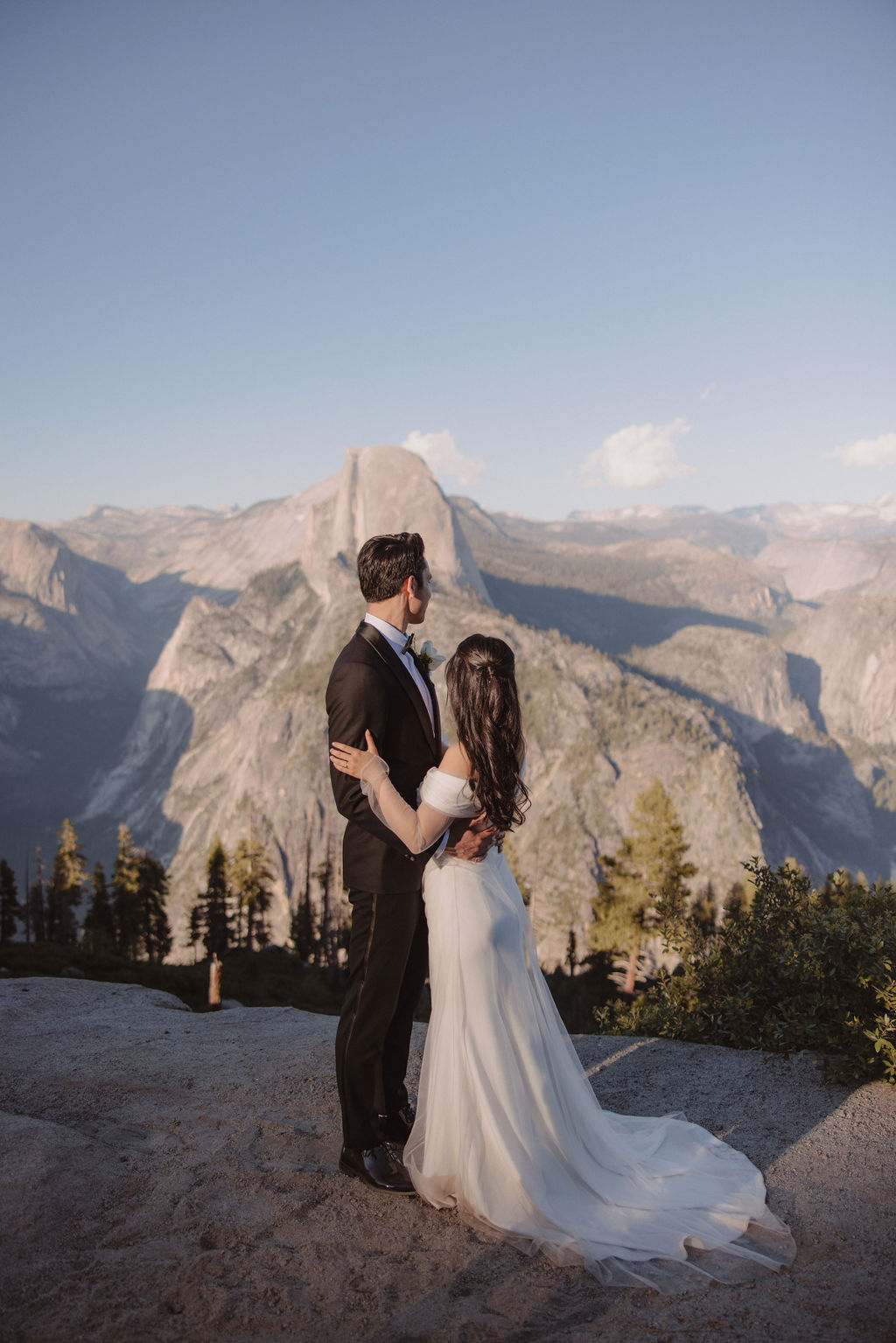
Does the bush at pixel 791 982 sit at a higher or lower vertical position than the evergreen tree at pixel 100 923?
higher

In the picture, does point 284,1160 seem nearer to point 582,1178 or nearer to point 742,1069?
point 582,1178

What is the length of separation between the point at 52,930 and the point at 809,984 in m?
61.5

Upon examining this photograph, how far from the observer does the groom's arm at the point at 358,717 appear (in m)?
4.93

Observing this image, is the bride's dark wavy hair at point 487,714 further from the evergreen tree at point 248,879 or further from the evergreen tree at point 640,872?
the evergreen tree at point 248,879

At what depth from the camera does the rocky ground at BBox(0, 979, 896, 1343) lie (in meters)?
4.05

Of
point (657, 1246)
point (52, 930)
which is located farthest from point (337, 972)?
point (657, 1246)

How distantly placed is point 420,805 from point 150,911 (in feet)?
174

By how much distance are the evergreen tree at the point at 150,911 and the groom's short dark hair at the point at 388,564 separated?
170 ft

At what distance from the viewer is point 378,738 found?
500 cm

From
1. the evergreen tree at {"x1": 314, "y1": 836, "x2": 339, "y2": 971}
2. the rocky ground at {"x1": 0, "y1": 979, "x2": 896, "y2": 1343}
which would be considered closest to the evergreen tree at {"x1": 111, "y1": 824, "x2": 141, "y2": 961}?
the evergreen tree at {"x1": 314, "y1": 836, "x2": 339, "y2": 971}

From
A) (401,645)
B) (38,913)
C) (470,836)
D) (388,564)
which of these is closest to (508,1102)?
(470,836)

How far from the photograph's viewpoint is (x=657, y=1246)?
4742 millimetres

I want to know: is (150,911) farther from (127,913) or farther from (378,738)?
(378,738)

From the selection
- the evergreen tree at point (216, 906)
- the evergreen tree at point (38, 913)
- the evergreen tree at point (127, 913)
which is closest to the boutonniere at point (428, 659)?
the evergreen tree at point (216, 906)
